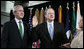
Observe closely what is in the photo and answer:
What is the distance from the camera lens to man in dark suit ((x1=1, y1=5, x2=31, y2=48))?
8.07 feet

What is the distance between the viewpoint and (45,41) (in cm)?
260

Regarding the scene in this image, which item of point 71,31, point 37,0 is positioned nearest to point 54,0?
point 37,0

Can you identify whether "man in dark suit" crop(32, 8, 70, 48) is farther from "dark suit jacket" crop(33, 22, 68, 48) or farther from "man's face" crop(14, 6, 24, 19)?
"man's face" crop(14, 6, 24, 19)

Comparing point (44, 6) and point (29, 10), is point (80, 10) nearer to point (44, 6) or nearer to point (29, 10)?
point (44, 6)

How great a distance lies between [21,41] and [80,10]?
2.46 m

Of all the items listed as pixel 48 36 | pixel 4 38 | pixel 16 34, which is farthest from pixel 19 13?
pixel 48 36

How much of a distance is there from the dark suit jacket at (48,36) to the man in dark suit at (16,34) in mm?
196

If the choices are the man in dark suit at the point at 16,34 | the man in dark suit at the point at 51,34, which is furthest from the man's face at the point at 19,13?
the man in dark suit at the point at 51,34

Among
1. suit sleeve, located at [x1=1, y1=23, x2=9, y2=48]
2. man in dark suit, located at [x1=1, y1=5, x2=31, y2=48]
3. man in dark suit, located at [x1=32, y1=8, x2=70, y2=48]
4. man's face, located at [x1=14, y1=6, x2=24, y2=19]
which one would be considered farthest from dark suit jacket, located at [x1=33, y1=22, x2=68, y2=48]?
suit sleeve, located at [x1=1, y1=23, x2=9, y2=48]

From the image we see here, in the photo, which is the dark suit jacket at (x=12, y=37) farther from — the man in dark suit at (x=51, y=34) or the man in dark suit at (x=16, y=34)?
the man in dark suit at (x=51, y=34)

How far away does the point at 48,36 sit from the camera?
2.60 m

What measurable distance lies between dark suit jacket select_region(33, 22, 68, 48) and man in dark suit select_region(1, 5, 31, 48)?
196 millimetres

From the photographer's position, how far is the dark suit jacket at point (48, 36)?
8.48ft

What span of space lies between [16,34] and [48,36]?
1.72 feet
